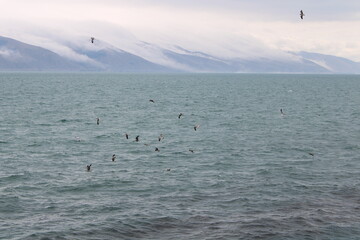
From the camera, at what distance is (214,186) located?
137 feet

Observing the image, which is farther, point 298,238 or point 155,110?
point 155,110

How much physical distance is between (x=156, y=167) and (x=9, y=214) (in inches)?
706

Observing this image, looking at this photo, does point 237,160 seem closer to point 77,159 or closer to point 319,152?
point 319,152

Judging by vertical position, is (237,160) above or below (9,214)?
above

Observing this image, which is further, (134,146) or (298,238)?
(134,146)

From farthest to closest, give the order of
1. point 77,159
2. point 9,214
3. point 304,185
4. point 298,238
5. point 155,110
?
point 155,110, point 77,159, point 304,185, point 9,214, point 298,238

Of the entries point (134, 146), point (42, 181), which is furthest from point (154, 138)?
point (42, 181)

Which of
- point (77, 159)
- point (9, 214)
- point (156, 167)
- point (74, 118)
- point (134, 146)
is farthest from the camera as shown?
point (74, 118)

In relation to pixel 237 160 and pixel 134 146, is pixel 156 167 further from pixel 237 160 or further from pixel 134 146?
pixel 134 146

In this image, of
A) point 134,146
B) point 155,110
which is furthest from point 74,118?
point 134,146

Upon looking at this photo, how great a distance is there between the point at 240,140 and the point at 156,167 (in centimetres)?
1924

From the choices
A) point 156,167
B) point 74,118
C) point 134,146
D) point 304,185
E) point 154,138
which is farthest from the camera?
point 74,118

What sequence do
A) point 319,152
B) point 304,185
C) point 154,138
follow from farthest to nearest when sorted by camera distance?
point 154,138, point 319,152, point 304,185

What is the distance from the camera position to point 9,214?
112 ft
